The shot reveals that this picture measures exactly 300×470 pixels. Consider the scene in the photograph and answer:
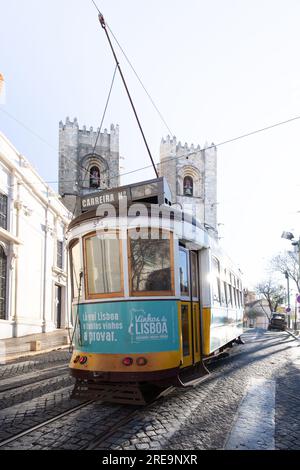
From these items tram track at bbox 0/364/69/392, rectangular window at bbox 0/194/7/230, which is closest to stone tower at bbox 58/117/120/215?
rectangular window at bbox 0/194/7/230

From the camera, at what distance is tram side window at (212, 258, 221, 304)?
25.2 feet

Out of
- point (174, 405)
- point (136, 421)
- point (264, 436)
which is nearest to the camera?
point (264, 436)

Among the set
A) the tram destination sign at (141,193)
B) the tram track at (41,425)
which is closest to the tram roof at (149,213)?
the tram destination sign at (141,193)

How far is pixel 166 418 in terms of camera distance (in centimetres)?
494

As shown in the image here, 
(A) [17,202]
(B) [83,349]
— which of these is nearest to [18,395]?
(B) [83,349]

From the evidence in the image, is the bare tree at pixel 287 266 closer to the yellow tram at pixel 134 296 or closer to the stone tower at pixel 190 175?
the stone tower at pixel 190 175

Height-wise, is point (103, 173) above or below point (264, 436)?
above

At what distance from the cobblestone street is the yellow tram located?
0.32 m

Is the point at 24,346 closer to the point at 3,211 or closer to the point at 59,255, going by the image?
the point at 3,211

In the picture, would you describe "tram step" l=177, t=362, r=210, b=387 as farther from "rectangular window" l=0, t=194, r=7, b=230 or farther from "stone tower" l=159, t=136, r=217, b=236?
"stone tower" l=159, t=136, r=217, b=236

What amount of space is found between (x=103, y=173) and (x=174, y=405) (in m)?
43.3

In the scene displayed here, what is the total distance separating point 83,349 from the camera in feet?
18.9
